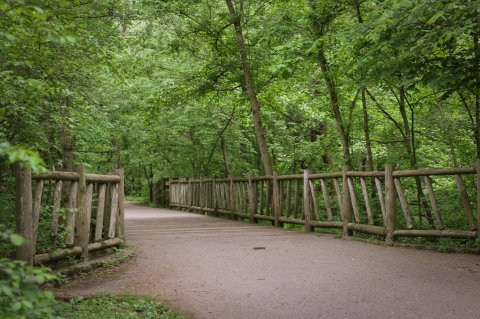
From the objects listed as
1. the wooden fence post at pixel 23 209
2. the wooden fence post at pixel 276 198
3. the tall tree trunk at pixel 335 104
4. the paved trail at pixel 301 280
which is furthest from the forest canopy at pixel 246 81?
the paved trail at pixel 301 280

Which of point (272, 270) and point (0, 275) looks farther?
point (272, 270)

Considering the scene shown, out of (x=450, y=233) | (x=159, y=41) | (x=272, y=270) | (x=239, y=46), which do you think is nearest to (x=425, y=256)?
(x=450, y=233)

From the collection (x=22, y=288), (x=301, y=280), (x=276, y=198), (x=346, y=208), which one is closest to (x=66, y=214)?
(x=301, y=280)

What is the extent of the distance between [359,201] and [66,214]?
6.47 m

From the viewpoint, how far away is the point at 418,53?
7.06 m

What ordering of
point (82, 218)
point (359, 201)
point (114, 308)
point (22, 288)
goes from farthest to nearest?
point (359, 201) < point (82, 218) < point (114, 308) < point (22, 288)

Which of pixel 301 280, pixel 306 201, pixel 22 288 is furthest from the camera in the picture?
pixel 306 201

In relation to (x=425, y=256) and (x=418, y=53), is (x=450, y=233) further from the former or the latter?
(x=418, y=53)

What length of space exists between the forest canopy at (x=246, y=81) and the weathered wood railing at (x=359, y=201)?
107cm

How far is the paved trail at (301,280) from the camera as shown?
4.74 m

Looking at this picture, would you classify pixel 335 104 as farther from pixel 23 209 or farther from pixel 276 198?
pixel 23 209

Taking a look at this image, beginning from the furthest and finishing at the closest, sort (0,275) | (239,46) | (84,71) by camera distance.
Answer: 1. (239,46)
2. (84,71)
3. (0,275)

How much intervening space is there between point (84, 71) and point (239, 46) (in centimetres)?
673

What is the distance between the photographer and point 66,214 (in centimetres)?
707
